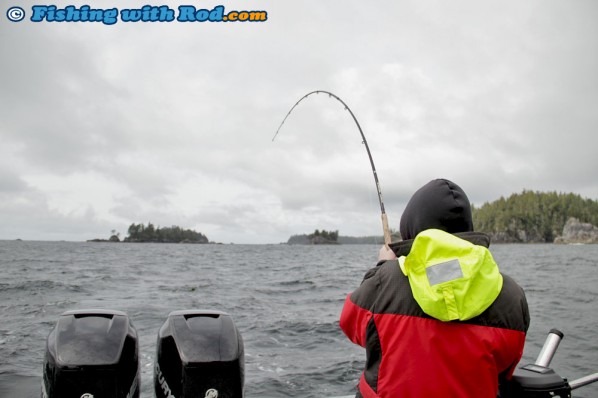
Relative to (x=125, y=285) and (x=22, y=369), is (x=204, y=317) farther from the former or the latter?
(x=125, y=285)

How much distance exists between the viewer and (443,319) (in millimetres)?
1754

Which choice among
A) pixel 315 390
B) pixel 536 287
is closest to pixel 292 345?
pixel 315 390

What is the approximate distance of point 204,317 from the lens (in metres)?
3.12

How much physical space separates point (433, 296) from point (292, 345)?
7.18m

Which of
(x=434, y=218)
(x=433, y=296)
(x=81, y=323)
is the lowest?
(x=81, y=323)

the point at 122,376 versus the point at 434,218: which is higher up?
the point at 434,218

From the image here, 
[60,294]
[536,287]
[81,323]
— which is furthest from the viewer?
[536,287]

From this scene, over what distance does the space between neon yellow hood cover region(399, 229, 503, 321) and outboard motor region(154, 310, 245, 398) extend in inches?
58.8

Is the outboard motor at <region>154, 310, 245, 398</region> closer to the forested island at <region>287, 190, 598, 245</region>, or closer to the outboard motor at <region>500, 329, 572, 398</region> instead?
the outboard motor at <region>500, 329, 572, 398</region>

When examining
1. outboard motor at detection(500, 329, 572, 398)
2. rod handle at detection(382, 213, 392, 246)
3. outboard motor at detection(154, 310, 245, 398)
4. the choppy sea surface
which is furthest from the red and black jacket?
the choppy sea surface

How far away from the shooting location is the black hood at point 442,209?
6.63 ft

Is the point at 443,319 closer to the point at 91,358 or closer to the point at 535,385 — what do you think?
the point at 535,385

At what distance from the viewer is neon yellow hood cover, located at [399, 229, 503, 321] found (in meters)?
1.72

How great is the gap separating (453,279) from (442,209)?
396 mm
